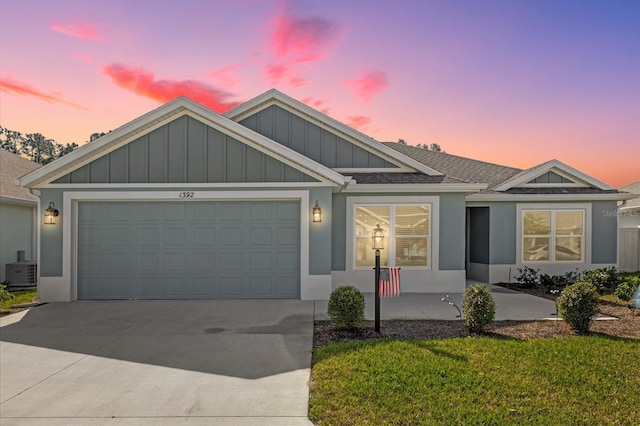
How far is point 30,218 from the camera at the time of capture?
15000 millimetres

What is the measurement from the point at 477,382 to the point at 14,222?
55.3ft

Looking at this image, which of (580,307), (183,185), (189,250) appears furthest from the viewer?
(189,250)

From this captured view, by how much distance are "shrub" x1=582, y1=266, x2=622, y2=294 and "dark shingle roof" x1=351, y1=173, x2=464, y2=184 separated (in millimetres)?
4688

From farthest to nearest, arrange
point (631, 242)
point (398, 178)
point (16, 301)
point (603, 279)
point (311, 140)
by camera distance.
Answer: point (631, 242)
point (311, 140)
point (398, 178)
point (603, 279)
point (16, 301)

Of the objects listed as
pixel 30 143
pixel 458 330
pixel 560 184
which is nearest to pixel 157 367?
pixel 458 330

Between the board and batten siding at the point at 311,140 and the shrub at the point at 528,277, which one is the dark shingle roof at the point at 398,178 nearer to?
the board and batten siding at the point at 311,140

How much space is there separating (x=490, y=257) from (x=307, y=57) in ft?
30.5

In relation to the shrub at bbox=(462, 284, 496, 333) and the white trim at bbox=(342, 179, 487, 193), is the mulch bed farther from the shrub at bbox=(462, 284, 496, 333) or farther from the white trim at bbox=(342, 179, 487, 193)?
the white trim at bbox=(342, 179, 487, 193)

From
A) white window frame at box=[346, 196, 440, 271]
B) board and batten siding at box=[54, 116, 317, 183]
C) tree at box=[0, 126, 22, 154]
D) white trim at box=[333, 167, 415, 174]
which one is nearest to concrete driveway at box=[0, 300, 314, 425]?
white window frame at box=[346, 196, 440, 271]

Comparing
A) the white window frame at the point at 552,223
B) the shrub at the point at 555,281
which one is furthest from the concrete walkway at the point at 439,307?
the white window frame at the point at 552,223

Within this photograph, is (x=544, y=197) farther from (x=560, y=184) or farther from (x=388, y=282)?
(x=388, y=282)

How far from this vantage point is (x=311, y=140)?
491 inches

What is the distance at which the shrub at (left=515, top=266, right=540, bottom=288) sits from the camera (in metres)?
12.1

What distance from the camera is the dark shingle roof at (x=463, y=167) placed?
45.4 ft
